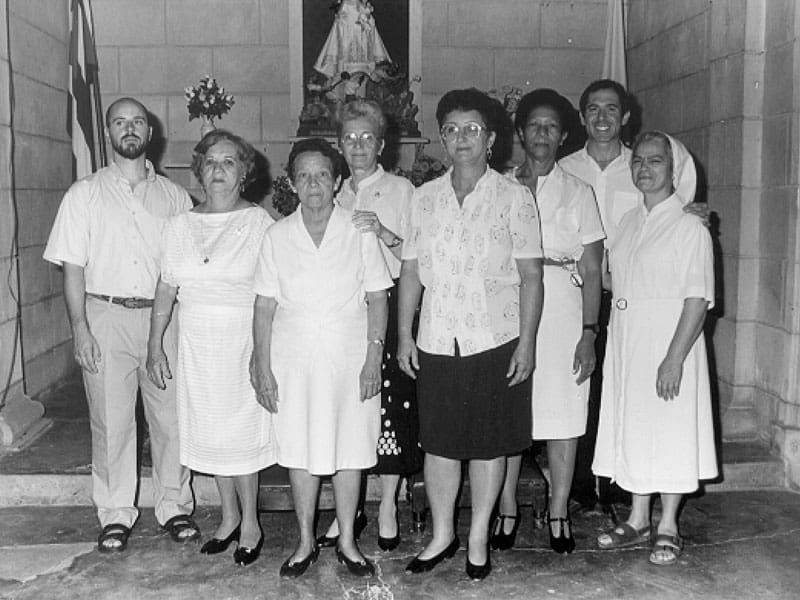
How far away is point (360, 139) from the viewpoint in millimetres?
3250

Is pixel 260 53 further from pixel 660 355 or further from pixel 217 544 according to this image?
pixel 660 355

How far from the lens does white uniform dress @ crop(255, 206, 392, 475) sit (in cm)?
305

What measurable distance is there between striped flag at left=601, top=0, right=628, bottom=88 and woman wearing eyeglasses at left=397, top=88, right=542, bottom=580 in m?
3.00

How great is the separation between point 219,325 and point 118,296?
19.6 inches

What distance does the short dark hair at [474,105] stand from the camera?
3.02 meters

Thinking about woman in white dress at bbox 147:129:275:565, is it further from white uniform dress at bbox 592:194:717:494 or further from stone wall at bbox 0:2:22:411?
stone wall at bbox 0:2:22:411

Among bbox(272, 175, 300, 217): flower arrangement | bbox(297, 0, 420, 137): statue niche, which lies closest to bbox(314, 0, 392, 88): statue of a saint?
bbox(297, 0, 420, 137): statue niche

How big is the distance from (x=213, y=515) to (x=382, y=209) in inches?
61.1

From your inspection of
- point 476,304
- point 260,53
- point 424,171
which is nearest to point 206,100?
point 260,53

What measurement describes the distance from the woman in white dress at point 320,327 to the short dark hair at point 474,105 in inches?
16.2

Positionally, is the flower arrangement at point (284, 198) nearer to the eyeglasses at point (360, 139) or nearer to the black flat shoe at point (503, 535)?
the eyeglasses at point (360, 139)

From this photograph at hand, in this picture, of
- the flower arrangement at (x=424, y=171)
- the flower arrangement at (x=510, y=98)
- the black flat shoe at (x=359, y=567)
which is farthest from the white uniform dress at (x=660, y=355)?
the flower arrangement at (x=510, y=98)

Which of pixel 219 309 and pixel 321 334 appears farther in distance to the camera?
pixel 219 309

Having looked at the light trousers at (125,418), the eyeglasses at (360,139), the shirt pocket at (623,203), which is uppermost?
the eyeglasses at (360,139)
